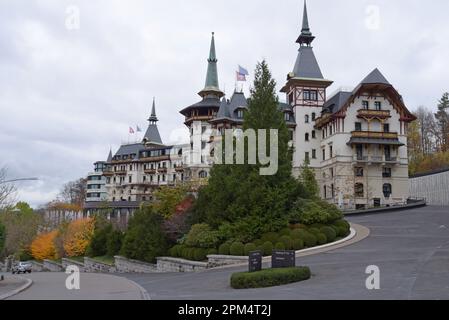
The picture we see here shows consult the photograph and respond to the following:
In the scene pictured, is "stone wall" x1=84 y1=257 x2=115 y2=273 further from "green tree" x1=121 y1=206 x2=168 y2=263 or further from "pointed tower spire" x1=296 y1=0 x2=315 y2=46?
"pointed tower spire" x1=296 y1=0 x2=315 y2=46

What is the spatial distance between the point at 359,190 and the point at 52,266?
41191 millimetres

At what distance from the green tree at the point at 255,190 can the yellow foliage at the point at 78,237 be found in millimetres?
30342

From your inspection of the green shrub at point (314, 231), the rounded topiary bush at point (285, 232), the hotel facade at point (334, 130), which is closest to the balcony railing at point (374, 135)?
the hotel facade at point (334, 130)

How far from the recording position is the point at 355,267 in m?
22.7

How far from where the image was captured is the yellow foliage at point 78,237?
6112 centimetres

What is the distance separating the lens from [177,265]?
105 ft

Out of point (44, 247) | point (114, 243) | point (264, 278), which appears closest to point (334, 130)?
point (114, 243)

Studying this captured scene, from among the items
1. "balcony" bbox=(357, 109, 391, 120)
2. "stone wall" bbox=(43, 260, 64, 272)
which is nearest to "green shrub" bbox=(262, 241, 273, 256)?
"stone wall" bbox=(43, 260, 64, 272)

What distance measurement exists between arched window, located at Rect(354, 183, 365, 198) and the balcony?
30.6ft

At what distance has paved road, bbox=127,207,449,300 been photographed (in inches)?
655

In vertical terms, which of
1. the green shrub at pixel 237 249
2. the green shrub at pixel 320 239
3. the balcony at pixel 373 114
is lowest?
the green shrub at pixel 237 249

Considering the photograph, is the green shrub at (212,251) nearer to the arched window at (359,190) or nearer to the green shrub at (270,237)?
the green shrub at (270,237)

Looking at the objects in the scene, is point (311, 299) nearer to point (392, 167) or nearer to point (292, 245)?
point (292, 245)
